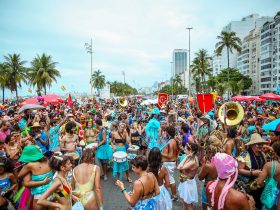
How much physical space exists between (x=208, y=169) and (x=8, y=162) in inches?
142

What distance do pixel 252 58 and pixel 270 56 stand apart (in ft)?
59.8

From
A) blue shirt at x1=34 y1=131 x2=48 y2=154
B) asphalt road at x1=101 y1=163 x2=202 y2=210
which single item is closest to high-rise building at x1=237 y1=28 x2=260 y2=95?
asphalt road at x1=101 y1=163 x2=202 y2=210

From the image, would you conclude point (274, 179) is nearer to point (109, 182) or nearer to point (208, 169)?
point (208, 169)

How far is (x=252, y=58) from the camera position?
87.4 meters

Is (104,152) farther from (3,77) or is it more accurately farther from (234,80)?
(234,80)

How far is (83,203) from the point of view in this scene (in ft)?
11.5

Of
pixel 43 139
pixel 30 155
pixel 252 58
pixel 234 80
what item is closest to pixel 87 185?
pixel 30 155

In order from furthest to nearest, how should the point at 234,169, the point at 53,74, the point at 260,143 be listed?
the point at 53,74 → the point at 260,143 → the point at 234,169

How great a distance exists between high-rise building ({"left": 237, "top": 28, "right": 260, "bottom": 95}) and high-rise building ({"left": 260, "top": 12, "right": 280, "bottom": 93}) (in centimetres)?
791

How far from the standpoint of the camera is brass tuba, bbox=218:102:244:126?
273 inches

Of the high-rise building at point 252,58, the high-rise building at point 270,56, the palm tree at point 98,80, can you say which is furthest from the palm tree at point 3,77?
the high-rise building at point 252,58

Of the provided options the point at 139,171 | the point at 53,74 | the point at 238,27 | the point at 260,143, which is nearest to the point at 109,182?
the point at 139,171

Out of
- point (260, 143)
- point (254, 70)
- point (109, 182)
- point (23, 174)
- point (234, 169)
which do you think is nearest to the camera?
point (234, 169)

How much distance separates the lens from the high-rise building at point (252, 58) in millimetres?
83188
